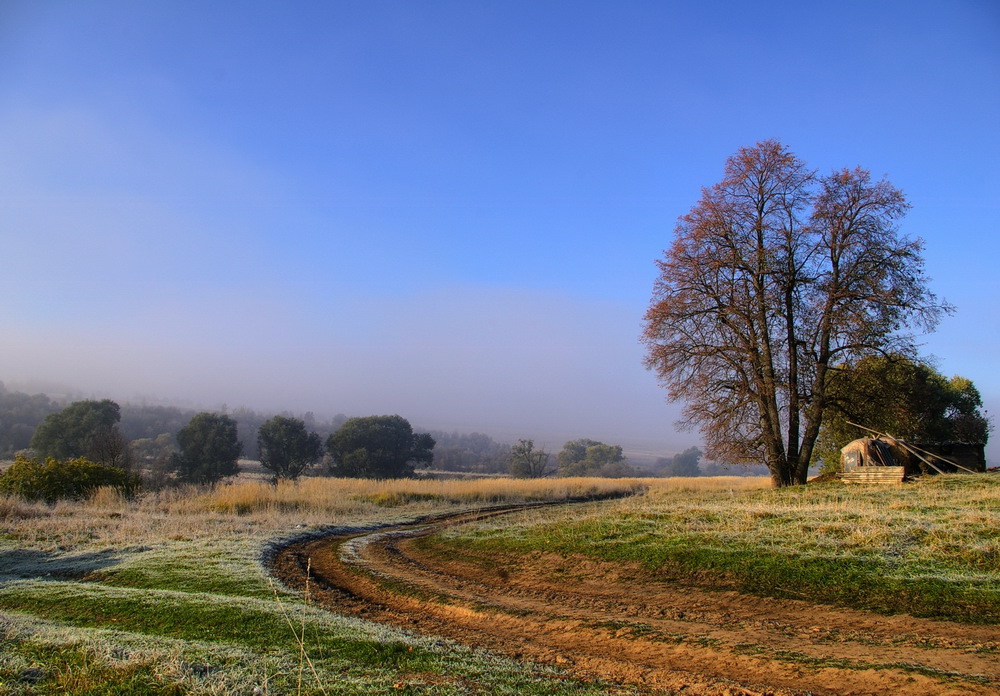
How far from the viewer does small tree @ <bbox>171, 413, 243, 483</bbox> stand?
5159 centimetres

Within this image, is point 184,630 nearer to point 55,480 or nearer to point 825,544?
point 825,544

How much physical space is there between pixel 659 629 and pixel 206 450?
52.9m

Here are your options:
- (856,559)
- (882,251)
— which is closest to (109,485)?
(856,559)

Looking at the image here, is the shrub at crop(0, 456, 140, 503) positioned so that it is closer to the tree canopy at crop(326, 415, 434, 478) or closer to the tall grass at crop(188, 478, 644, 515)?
the tall grass at crop(188, 478, 644, 515)

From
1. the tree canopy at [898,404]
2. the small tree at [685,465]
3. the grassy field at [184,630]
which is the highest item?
the tree canopy at [898,404]

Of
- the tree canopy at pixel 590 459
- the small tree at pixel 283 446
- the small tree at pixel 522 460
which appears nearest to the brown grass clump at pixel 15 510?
the small tree at pixel 283 446

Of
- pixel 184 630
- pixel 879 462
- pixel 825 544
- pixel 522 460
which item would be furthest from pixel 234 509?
pixel 522 460

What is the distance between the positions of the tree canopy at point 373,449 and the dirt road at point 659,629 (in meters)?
49.4

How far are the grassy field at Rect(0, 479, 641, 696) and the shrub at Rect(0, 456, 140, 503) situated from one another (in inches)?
298

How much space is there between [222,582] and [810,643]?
319 inches

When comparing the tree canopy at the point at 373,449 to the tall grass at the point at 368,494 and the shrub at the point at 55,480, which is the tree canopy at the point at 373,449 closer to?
the tall grass at the point at 368,494

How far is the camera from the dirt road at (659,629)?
201 inches

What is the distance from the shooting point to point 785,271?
18969mm

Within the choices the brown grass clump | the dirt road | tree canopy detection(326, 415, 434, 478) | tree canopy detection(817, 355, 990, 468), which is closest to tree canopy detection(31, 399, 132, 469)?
tree canopy detection(326, 415, 434, 478)
